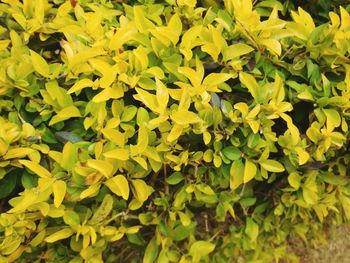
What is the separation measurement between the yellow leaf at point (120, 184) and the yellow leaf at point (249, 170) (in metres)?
0.42

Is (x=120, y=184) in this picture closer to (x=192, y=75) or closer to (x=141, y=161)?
(x=141, y=161)

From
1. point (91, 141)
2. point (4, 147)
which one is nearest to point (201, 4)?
point (91, 141)

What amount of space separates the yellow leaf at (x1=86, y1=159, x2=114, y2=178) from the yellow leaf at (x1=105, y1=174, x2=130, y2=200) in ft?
0.09

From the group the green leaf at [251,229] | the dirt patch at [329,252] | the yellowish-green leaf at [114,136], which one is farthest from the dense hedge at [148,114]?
the dirt patch at [329,252]

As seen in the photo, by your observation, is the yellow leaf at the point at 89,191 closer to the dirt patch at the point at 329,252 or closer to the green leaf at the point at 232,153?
the green leaf at the point at 232,153

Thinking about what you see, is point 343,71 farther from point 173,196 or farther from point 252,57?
point 173,196

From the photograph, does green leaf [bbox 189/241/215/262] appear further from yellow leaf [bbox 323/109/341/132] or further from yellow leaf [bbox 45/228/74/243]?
yellow leaf [bbox 323/109/341/132]

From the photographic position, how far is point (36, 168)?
57.1 inches

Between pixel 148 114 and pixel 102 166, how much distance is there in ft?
0.86

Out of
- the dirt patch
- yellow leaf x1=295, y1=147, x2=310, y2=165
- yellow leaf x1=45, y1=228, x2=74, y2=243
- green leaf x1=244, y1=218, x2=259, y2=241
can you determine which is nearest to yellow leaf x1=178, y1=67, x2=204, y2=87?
yellow leaf x1=295, y1=147, x2=310, y2=165

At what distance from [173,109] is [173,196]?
50 cm

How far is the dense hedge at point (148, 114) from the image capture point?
147cm

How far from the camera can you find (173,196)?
1847 mm

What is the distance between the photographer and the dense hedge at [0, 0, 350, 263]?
4.83 feet
